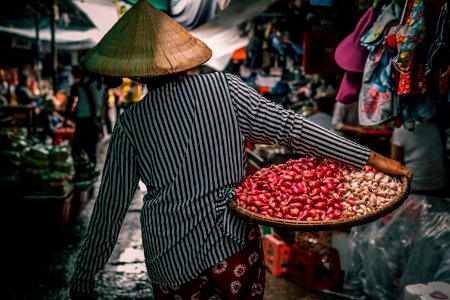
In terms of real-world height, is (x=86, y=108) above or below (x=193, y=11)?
below

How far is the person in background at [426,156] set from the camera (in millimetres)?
4168

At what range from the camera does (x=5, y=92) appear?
15.6m

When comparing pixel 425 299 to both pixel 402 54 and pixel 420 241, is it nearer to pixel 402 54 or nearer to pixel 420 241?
pixel 420 241

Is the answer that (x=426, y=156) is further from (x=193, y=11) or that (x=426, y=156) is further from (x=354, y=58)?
(x=193, y=11)

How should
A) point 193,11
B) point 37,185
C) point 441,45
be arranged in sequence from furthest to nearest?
point 37,185 < point 193,11 < point 441,45

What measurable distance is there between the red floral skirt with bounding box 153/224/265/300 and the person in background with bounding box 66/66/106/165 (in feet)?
20.2

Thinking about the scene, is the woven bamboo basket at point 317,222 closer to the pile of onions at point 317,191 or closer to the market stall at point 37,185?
the pile of onions at point 317,191

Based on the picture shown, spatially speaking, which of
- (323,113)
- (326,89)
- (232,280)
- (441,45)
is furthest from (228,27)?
(232,280)

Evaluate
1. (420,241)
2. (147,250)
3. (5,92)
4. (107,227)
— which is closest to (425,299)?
(420,241)

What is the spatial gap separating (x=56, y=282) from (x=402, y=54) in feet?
13.0

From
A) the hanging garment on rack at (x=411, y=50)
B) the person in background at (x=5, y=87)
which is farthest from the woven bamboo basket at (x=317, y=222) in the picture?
the person in background at (x=5, y=87)

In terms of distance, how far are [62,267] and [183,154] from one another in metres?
→ 3.60

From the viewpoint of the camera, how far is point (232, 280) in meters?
2.16

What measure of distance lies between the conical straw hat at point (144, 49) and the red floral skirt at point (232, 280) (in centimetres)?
90
